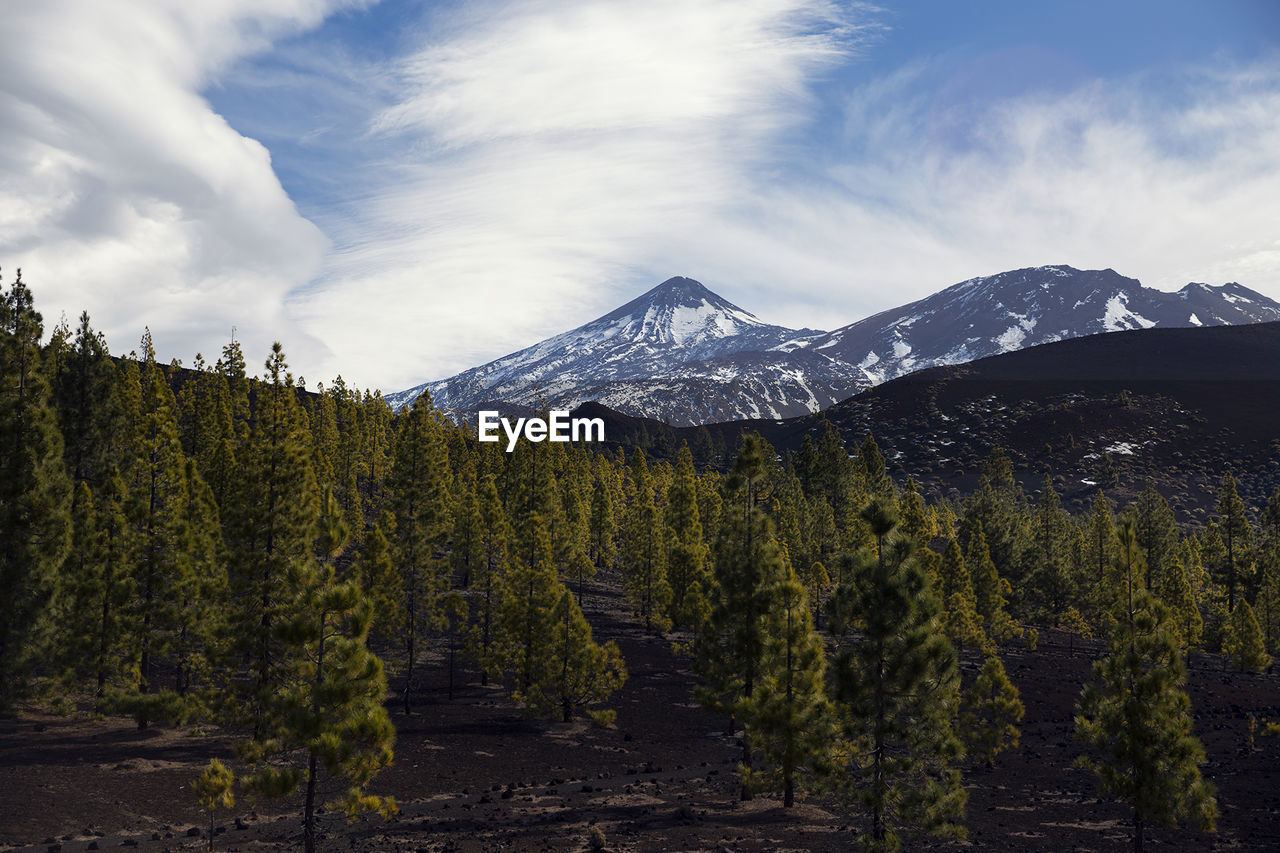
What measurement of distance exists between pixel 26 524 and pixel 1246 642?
76313mm

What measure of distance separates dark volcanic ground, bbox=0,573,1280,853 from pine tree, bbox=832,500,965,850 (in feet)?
15.3

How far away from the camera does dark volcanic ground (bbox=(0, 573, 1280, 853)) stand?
24859 mm

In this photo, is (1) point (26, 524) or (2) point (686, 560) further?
(2) point (686, 560)

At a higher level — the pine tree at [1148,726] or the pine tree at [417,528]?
the pine tree at [417,528]

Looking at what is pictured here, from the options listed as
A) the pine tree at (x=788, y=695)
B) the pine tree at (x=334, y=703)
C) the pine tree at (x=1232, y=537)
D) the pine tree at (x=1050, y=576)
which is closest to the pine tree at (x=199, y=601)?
the pine tree at (x=334, y=703)

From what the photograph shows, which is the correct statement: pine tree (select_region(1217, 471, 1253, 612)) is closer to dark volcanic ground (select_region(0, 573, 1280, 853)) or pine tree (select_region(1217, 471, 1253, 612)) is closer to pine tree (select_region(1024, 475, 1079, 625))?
pine tree (select_region(1024, 475, 1079, 625))

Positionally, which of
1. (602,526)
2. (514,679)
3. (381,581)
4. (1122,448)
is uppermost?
(1122,448)

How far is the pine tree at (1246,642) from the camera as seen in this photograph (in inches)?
2188

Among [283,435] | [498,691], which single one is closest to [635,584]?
[498,691]

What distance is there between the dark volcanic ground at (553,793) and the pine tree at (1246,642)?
10743mm

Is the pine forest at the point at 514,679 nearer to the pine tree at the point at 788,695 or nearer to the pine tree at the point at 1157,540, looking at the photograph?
the pine tree at the point at 788,695

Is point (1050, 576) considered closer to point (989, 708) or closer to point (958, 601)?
point (958, 601)

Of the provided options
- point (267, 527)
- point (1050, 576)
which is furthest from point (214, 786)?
point (1050, 576)

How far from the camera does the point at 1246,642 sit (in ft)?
185
